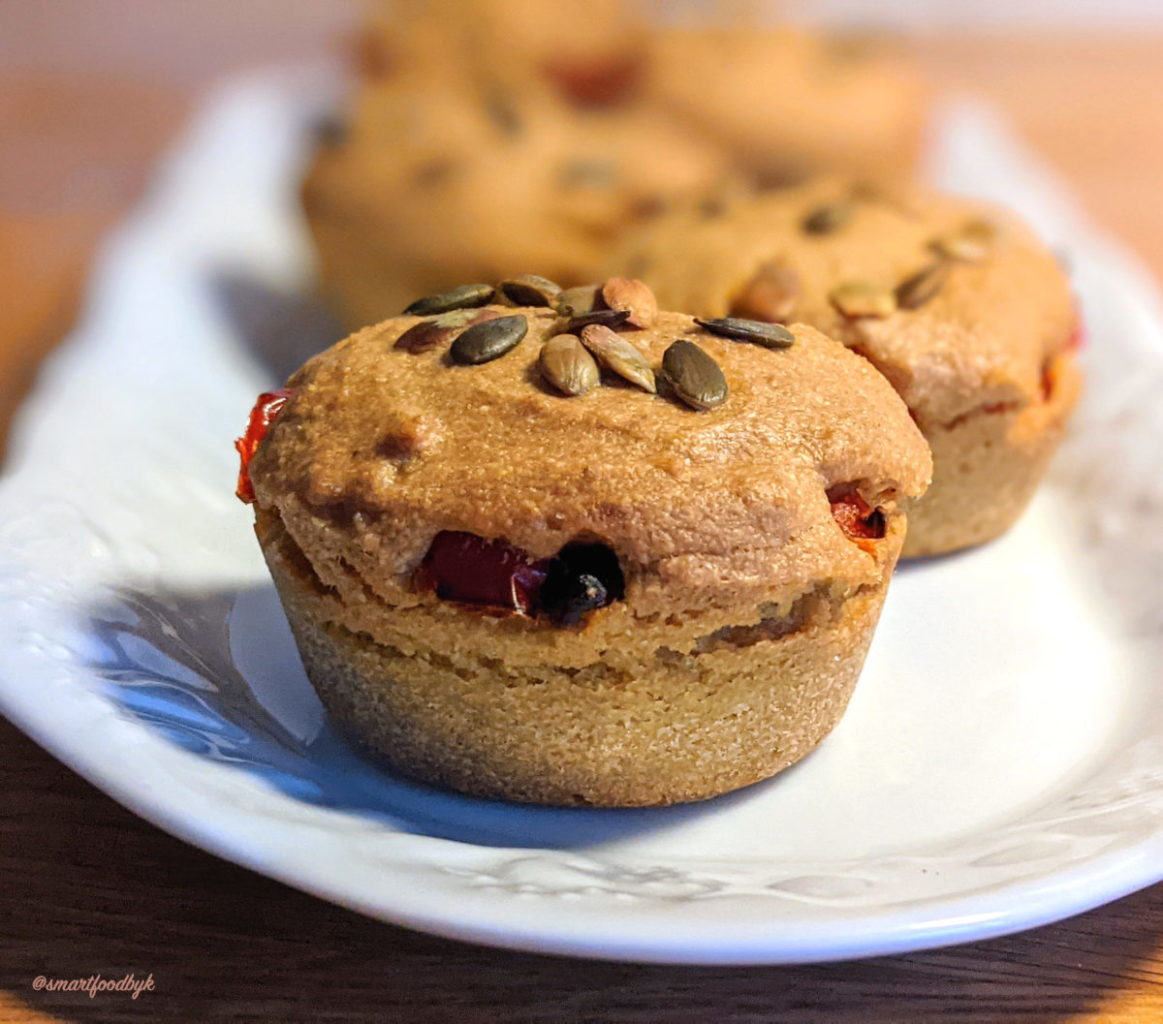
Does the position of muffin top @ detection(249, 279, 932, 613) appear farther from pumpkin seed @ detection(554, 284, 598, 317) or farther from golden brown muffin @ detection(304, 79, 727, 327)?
golden brown muffin @ detection(304, 79, 727, 327)

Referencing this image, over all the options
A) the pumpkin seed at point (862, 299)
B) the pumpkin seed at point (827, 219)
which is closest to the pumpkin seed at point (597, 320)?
the pumpkin seed at point (862, 299)

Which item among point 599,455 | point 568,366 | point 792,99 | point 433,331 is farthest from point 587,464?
point 792,99

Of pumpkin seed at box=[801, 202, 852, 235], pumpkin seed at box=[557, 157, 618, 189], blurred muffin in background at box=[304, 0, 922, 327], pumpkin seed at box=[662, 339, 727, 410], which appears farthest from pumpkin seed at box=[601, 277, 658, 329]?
pumpkin seed at box=[557, 157, 618, 189]

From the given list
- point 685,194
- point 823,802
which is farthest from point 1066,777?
point 685,194

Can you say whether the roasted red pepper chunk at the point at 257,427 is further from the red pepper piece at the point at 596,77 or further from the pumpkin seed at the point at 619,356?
the red pepper piece at the point at 596,77

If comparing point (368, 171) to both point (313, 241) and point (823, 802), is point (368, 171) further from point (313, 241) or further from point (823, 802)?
point (823, 802)

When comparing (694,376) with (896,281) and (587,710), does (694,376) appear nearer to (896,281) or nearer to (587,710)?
(587,710)
